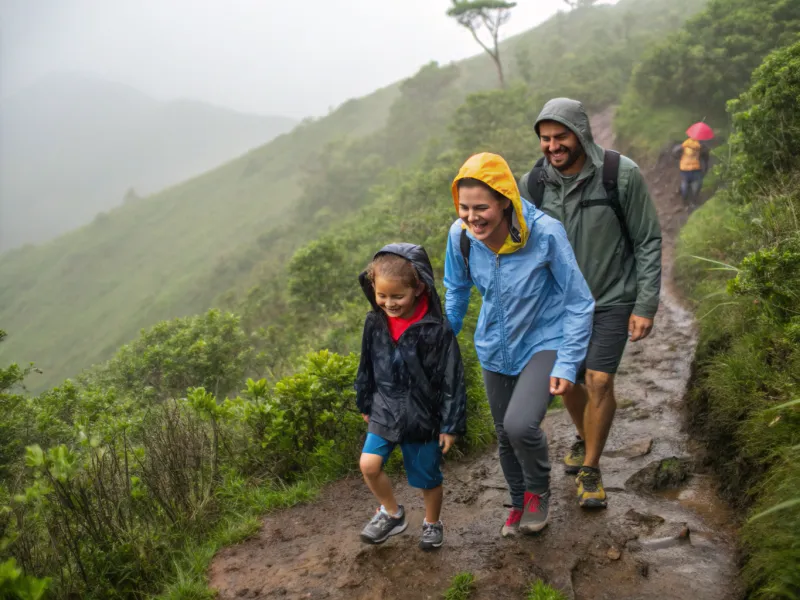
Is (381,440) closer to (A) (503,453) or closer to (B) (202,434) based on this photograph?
(A) (503,453)

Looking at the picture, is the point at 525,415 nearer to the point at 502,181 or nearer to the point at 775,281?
the point at 502,181

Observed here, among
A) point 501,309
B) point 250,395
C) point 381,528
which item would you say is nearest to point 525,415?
point 501,309

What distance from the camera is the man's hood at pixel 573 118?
2777mm

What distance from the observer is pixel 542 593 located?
7.83ft

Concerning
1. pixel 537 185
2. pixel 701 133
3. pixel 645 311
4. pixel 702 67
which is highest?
pixel 702 67

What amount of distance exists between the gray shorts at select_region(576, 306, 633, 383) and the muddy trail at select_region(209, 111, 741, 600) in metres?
0.82

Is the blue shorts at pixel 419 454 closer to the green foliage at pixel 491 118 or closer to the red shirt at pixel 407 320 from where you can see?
the red shirt at pixel 407 320

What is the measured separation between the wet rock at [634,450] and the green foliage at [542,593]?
1451 millimetres

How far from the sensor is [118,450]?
384cm

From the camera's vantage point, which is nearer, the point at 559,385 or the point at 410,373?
the point at 559,385

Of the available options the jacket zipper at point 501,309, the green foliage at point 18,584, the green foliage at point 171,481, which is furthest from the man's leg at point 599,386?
the green foliage at point 18,584

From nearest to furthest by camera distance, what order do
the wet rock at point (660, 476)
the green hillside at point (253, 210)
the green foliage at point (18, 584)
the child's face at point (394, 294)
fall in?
the green foliage at point (18, 584) < the child's face at point (394, 294) < the wet rock at point (660, 476) < the green hillside at point (253, 210)

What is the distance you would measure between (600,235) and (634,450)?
1628 mm

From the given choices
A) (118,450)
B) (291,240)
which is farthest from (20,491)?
(291,240)
